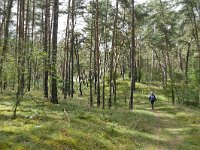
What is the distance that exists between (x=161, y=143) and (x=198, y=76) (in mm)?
31034

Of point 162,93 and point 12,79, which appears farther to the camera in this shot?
point 162,93

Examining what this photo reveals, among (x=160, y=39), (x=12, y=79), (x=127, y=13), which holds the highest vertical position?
(x=127, y=13)

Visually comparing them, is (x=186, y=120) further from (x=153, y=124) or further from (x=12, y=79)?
(x=12, y=79)

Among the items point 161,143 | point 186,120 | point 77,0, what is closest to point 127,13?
point 77,0

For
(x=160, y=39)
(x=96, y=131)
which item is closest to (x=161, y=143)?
(x=96, y=131)

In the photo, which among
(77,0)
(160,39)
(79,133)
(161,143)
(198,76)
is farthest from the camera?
(160,39)

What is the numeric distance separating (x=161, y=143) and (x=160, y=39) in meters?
34.1

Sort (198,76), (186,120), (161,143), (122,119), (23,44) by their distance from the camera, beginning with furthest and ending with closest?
(198,76), (186,120), (122,119), (161,143), (23,44)

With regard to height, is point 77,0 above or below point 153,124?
above

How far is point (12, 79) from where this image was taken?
19266 millimetres

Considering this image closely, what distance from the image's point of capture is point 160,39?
52.7 m

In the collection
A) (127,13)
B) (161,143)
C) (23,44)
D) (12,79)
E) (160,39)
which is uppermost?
(127,13)

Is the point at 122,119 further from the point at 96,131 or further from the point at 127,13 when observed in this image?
the point at 127,13

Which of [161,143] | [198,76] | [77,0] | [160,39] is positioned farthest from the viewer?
[160,39]
